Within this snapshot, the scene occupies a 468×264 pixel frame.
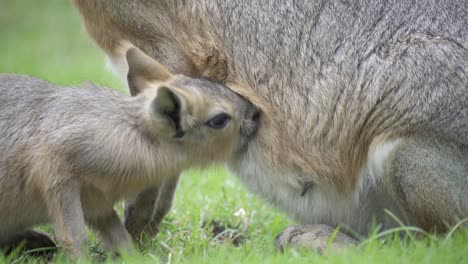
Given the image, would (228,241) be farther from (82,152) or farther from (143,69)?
(82,152)

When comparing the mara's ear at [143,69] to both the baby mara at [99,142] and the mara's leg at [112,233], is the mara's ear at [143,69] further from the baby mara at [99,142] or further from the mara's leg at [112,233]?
the mara's leg at [112,233]

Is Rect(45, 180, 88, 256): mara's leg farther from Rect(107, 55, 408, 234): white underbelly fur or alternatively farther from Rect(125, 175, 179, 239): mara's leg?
Rect(107, 55, 408, 234): white underbelly fur

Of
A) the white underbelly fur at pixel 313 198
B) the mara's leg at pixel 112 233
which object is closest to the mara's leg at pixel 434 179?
the white underbelly fur at pixel 313 198

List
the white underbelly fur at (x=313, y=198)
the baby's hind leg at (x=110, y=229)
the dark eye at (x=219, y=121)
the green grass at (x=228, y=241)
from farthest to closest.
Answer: the white underbelly fur at (x=313, y=198), the baby's hind leg at (x=110, y=229), the dark eye at (x=219, y=121), the green grass at (x=228, y=241)

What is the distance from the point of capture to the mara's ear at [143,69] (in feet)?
20.0

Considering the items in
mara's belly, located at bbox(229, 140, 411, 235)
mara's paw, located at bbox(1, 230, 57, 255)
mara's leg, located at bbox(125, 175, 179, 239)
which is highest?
mara's belly, located at bbox(229, 140, 411, 235)

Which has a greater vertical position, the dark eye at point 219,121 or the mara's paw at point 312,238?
the dark eye at point 219,121

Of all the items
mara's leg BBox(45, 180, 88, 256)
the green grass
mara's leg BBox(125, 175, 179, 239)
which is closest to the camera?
the green grass

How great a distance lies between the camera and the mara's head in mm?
5691

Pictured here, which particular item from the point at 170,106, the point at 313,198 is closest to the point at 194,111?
the point at 170,106

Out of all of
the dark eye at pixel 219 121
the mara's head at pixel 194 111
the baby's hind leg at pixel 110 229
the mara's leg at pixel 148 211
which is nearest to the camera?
the mara's head at pixel 194 111

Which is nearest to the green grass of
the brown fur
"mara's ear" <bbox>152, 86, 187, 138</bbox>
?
the brown fur

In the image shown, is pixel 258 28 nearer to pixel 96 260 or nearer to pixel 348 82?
pixel 348 82

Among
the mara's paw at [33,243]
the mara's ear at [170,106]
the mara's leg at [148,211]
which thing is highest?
the mara's ear at [170,106]
